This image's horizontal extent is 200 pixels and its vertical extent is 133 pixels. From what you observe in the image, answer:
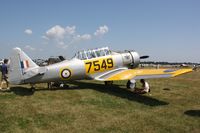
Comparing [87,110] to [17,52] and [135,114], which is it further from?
[17,52]

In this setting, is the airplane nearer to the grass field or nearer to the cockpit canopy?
the cockpit canopy

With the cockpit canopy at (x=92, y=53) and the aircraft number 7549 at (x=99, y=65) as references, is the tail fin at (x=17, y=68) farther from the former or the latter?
the aircraft number 7549 at (x=99, y=65)

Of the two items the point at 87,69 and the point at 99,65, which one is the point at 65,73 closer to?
the point at 87,69

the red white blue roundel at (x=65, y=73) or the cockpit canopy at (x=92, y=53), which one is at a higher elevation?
the cockpit canopy at (x=92, y=53)

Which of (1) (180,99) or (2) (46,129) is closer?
(2) (46,129)

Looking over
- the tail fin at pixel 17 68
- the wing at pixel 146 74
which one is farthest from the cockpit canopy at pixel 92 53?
the tail fin at pixel 17 68

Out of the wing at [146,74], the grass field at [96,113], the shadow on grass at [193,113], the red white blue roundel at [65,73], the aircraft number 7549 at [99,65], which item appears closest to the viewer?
the grass field at [96,113]

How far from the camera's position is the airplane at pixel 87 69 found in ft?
38.8

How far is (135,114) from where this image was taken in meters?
8.44

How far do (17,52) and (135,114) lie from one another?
6.55m

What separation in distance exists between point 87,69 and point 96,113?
5.37 metres

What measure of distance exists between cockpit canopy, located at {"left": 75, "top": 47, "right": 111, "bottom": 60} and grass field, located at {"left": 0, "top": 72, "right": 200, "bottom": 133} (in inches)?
100

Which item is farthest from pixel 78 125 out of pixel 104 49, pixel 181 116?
pixel 104 49

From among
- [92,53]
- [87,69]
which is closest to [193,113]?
[87,69]
